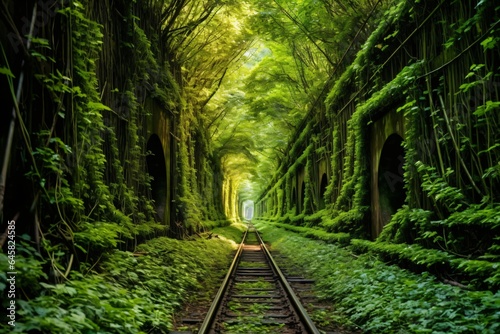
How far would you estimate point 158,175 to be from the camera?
39.6 ft

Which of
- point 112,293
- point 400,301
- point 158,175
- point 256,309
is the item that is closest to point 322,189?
point 158,175

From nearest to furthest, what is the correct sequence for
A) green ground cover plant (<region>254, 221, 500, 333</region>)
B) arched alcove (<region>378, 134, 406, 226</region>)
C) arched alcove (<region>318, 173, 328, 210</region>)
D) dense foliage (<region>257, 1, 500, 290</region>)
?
green ground cover plant (<region>254, 221, 500, 333</region>) → dense foliage (<region>257, 1, 500, 290</region>) → arched alcove (<region>378, 134, 406, 226</region>) → arched alcove (<region>318, 173, 328, 210</region>)

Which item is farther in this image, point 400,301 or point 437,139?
point 437,139

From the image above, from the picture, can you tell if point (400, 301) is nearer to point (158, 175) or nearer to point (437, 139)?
point (437, 139)

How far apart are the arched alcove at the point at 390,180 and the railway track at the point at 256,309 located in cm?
321

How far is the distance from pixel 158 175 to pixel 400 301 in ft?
27.3

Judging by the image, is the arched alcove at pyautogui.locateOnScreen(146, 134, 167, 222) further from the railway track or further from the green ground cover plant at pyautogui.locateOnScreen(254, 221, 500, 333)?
the green ground cover plant at pyautogui.locateOnScreen(254, 221, 500, 333)

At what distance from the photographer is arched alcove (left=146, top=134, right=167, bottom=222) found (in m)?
11.7

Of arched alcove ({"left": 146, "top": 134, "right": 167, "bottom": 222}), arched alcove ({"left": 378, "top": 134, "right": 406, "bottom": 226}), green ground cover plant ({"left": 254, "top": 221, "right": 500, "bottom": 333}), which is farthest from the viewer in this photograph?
arched alcove ({"left": 146, "top": 134, "right": 167, "bottom": 222})

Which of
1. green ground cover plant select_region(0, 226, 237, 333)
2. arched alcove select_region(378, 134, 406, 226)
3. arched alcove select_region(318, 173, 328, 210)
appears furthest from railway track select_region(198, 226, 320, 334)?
arched alcove select_region(318, 173, 328, 210)

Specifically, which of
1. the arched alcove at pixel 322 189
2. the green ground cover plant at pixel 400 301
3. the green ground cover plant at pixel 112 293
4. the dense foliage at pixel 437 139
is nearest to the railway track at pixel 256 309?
the green ground cover plant at pixel 112 293

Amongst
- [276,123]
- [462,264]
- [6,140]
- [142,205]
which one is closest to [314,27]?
[142,205]

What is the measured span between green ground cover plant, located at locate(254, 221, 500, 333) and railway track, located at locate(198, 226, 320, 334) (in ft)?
2.39

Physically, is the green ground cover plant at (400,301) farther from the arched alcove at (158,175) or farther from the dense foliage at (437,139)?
the arched alcove at (158,175)
